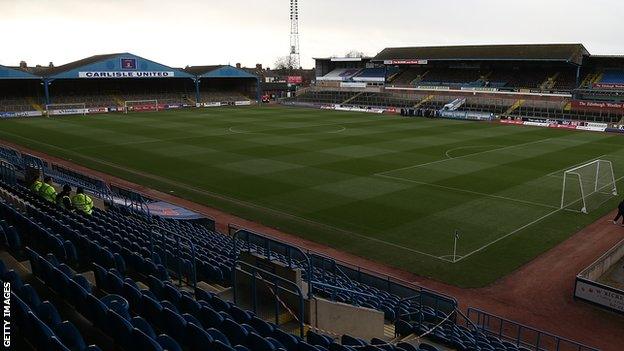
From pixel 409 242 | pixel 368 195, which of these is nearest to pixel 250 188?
pixel 368 195

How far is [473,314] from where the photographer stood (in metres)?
16.2

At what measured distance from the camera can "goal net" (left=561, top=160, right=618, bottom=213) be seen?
2742 centimetres

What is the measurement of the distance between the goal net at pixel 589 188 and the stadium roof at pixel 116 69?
211 feet

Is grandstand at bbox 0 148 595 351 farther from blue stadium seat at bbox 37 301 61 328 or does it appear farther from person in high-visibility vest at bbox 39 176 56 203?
person in high-visibility vest at bbox 39 176 56 203

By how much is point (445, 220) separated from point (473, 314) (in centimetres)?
859

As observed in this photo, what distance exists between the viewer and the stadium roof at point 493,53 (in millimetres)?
72750

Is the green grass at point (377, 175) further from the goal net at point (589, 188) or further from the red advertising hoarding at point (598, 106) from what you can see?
the red advertising hoarding at point (598, 106)

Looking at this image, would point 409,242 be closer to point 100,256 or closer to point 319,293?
point 319,293

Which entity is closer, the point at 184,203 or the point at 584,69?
the point at 184,203

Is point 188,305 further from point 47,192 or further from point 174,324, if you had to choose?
point 47,192

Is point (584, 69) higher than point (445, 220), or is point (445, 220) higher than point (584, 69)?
point (584, 69)

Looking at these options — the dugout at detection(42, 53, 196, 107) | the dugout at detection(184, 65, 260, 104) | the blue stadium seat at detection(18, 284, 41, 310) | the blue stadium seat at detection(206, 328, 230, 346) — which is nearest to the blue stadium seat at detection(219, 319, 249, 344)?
the blue stadium seat at detection(206, 328, 230, 346)

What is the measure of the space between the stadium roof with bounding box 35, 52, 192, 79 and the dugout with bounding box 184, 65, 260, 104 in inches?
263

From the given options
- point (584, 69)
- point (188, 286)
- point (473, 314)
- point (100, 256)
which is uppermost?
point (584, 69)
